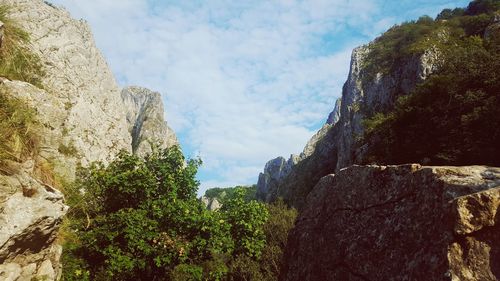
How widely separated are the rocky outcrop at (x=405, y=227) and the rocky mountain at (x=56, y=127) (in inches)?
180

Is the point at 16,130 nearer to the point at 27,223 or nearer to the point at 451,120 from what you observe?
the point at 27,223

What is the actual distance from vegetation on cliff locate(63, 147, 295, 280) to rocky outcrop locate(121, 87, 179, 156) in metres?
67.8

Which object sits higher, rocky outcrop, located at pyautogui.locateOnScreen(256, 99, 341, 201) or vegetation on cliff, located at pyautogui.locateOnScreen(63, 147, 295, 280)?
rocky outcrop, located at pyautogui.locateOnScreen(256, 99, 341, 201)

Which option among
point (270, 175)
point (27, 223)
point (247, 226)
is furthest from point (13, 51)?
point (270, 175)

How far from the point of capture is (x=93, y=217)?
55.5ft

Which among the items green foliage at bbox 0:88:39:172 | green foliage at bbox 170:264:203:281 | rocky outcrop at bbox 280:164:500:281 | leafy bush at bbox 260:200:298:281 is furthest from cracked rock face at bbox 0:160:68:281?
leafy bush at bbox 260:200:298:281

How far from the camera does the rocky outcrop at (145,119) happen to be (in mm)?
93562

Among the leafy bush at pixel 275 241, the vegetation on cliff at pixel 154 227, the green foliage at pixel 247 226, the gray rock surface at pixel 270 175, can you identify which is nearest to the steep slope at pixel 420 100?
the leafy bush at pixel 275 241

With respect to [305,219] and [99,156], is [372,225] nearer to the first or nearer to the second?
[305,219]

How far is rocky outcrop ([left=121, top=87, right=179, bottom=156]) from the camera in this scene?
93562 millimetres

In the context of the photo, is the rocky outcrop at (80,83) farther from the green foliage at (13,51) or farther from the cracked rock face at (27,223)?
the cracked rock face at (27,223)

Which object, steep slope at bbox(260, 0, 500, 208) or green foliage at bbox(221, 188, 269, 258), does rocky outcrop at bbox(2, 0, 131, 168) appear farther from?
steep slope at bbox(260, 0, 500, 208)

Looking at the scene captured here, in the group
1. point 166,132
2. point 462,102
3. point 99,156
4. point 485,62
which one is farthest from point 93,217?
point 166,132

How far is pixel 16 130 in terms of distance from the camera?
21.7 ft
